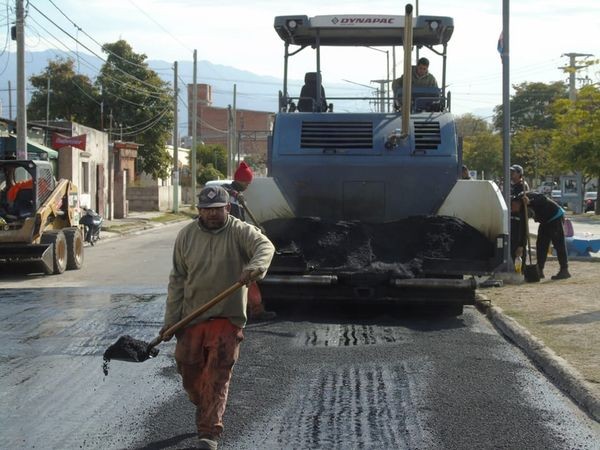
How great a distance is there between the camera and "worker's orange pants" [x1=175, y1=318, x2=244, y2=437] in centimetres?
557

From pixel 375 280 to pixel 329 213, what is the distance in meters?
1.58

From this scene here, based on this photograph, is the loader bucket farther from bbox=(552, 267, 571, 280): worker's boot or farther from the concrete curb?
bbox=(552, 267, 571, 280): worker's boot

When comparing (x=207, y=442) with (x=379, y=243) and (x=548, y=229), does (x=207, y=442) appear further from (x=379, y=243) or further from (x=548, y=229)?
(x=548, y=229)

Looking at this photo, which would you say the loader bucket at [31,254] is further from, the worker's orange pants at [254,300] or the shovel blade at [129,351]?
the shovel blade at [129,351]

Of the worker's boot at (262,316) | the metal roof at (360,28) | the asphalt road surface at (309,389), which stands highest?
the metal roof at (360,28)

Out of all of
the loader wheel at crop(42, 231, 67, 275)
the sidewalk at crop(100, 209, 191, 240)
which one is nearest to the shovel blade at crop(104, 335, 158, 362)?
the loader wheel at crop(42, 231, 67, 275)

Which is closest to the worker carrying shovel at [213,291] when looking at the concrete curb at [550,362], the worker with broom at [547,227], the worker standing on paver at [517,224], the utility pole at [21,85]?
the concrete curb at [550,362]

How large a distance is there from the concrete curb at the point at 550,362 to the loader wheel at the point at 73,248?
953 centimetres

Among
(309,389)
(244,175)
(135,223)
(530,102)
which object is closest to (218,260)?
(309,389)

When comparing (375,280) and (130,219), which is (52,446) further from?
(130,219)

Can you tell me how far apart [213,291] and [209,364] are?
1.48 ft

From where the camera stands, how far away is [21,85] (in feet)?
78.8

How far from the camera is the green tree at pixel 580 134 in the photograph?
40.8 m

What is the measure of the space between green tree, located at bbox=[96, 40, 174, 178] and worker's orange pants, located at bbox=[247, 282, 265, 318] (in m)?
40.8
